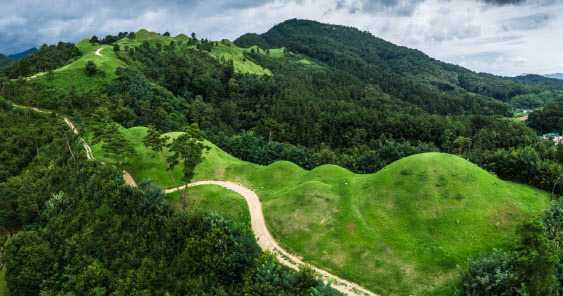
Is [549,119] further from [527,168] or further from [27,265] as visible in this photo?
[27,265]

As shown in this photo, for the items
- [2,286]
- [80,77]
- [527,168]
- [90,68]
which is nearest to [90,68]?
[90,68]

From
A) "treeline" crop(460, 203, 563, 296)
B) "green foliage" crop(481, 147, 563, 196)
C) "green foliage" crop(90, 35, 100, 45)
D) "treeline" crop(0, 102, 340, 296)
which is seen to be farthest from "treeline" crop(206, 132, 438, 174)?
"green foliage" crop(90, 35, 100, 45)

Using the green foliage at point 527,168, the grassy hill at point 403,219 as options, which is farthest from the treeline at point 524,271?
the green foliage at point 527,168

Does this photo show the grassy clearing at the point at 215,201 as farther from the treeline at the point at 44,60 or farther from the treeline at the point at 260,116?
the treeline at the point at 44,60

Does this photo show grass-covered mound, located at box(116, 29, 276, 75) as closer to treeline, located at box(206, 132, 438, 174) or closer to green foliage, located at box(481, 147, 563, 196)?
treeline, located at box(206, 132, 438, 174)

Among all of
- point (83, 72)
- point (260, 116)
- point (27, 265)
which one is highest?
point (83, 72)

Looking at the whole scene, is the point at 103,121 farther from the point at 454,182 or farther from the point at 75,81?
the point at 454,182

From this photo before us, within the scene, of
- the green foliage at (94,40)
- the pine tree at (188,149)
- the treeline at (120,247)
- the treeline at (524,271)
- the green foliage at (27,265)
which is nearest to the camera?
the treeline at (524,271)
